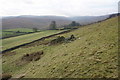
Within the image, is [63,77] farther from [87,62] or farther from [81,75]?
[87,62]

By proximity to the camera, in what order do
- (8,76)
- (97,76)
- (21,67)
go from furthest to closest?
(21,67) → (8,76) → (97,76)

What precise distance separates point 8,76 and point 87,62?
13.4 metres

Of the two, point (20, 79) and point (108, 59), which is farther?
point (20, 79)

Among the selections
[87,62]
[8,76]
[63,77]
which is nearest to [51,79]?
[63,77]

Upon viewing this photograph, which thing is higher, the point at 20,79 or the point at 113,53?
the point at 113,53

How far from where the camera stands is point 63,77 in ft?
43.4

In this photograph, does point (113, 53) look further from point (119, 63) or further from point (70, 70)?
point (70, 70)

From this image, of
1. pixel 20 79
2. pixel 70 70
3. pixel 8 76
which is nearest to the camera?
pixel 70 70

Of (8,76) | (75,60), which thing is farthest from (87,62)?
(8,76)

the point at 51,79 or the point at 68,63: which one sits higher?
the point at 68,63

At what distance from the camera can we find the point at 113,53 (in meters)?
14.7

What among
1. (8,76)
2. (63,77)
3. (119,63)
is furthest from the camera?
(8,76)

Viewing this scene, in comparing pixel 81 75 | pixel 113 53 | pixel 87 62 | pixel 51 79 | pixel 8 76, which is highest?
pixel 113 53

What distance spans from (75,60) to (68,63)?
1.02m
